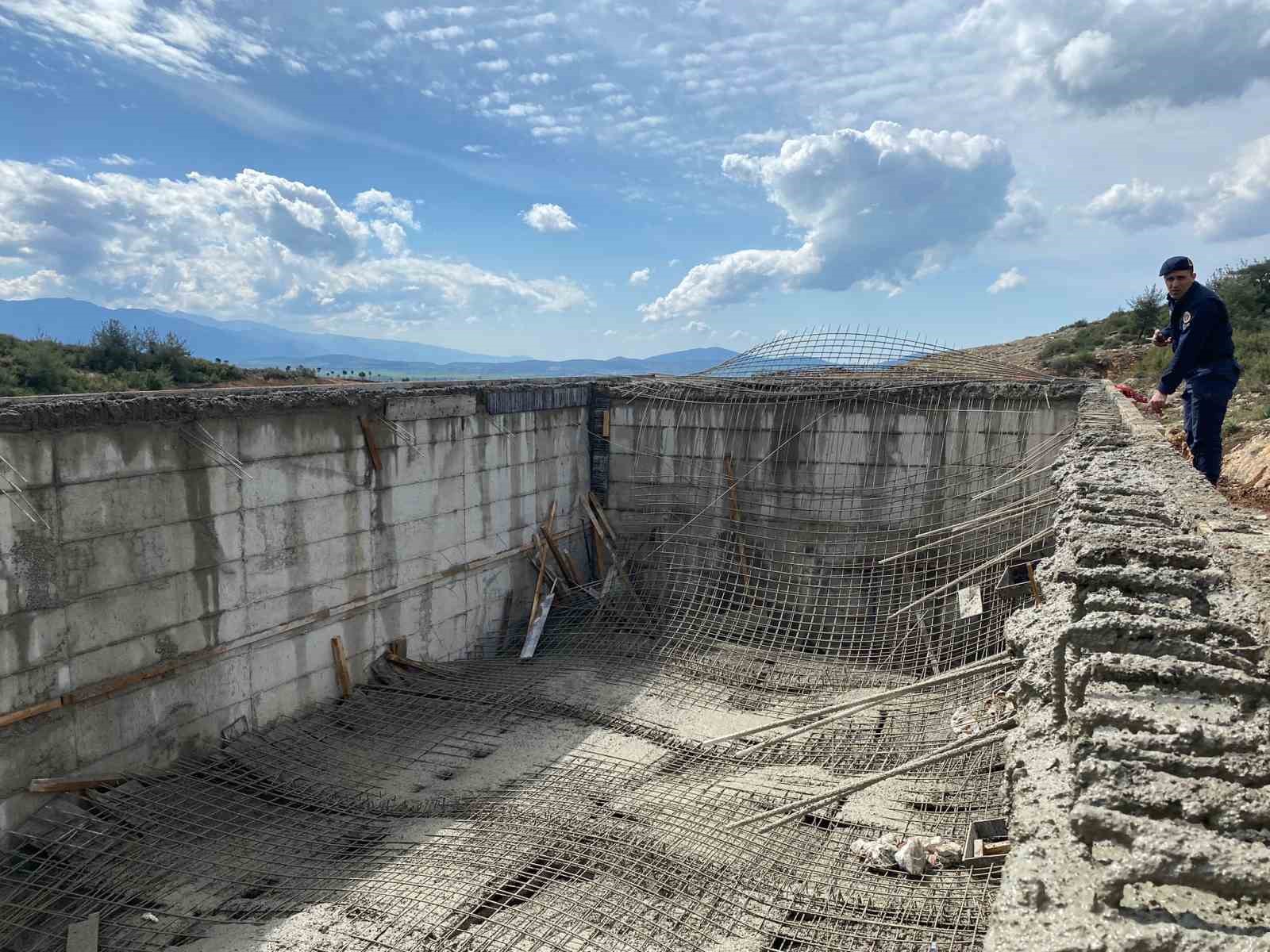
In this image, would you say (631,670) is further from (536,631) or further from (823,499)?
(823,499)

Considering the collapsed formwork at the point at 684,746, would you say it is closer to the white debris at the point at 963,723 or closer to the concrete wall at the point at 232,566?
the white debris at the point at 963,723

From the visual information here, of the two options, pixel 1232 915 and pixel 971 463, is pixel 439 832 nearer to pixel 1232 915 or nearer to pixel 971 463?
pixel 1232 915

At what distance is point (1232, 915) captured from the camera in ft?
3.81

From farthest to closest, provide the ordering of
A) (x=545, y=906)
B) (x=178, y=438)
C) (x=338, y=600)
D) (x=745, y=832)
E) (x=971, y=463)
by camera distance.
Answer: (x=971, y=463)
(x=338, y=600)
(x=178, y=438)
(x=745, y=832)
(x=545, y=906)

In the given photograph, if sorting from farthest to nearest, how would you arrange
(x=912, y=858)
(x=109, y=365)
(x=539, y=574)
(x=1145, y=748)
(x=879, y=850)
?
(x=109, y=365) → (x=539, y=574) → (x=879, y=850) → (x=912, y=858) → (x=1145, y=748)

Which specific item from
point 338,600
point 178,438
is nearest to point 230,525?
point 178,438

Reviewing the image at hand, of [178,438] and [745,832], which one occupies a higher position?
[178,438]

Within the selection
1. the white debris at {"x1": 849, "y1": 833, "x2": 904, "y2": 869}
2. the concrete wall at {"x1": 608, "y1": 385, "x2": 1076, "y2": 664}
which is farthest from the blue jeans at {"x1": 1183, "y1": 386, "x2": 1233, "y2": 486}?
the white debris at {"x1": 849, "y1": 833, "x2": 904, "y2": 869}

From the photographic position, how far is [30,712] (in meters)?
4.23

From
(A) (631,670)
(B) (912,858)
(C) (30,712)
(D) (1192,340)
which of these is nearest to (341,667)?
(C) (30,712)

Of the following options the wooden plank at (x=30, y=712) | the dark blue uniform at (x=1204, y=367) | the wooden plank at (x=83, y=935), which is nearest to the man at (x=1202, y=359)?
the dark blue uniform at (x=1204, y=367)

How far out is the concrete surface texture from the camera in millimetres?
1193

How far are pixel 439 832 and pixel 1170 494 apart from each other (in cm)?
380

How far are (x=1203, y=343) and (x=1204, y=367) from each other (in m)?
0.14
